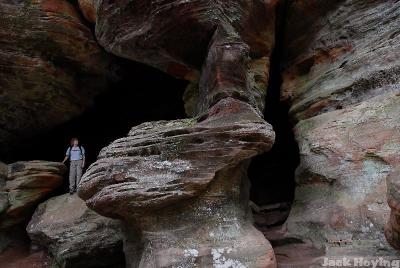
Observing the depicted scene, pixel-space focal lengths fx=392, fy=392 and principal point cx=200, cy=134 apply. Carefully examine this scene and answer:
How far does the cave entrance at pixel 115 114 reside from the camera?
1313 centimetres

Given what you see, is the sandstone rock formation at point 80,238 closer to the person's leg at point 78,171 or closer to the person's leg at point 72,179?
the person's leg at point 72,179

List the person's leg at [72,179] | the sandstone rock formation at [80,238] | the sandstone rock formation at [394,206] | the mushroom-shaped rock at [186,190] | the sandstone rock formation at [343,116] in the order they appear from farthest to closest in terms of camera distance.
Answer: the person's leg at [72,179] < the sandstone rock formation at [80,238] < the sandstone rock formation at [343,116] < the mushroom-shaped rock at [186,190] < the sandstone rock formation at [394,206]

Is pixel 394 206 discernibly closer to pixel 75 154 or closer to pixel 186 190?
pixel 186 190

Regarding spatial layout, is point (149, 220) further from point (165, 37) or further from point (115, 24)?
point (115, 24)

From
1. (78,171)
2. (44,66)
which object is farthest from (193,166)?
A: (44,66)

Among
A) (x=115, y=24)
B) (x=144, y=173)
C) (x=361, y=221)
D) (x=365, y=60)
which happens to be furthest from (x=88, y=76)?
(x=361, y=221)

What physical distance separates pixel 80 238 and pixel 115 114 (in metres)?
6.17

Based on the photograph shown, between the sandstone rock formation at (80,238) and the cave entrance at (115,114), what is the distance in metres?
3.26

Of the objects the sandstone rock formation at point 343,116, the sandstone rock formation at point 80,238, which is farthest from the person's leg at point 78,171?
the sandstone rock formation at point 343,116

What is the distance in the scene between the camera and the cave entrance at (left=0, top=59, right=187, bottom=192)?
13133 mm

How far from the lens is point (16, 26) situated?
1055cm

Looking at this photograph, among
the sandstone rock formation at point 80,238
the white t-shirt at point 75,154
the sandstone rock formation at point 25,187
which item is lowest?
the sandstone rock formation at point 80,238

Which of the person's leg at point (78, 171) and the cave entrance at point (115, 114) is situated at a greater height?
the cave entrance at point (115, 114)

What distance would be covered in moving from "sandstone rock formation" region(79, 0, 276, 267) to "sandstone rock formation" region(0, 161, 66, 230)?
15.6ft
